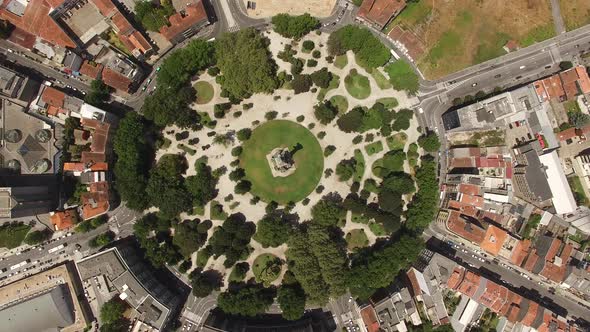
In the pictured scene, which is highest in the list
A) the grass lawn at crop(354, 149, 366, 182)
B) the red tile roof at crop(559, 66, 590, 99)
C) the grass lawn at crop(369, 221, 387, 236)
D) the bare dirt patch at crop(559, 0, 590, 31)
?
the bare dirt patch at crop(559, 0, 590, 31)

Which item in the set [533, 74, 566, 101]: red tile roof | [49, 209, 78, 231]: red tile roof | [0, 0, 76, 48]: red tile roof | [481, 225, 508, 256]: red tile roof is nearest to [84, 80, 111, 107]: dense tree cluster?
[0, 0, 76, 48]: red tile roof

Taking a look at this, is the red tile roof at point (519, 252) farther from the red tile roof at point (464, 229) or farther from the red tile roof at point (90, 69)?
the red tile roof at point (90, 69)

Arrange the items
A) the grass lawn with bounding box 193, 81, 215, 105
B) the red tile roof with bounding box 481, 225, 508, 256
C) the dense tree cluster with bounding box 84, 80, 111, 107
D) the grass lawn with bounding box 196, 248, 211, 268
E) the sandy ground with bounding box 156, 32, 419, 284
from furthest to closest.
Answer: the grass lawn with bounding box 193, 81, 215, 105, the sandy ground with bounding box 156, 32, 419, 284, the red tile roof with bounding box 481, 225, 508, 256, the grass lawn with bounding box 196, 248, 211, 268, the dense tree cluster with bounding box 84, 80, 111, 107

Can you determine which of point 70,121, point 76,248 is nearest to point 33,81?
point 70,121

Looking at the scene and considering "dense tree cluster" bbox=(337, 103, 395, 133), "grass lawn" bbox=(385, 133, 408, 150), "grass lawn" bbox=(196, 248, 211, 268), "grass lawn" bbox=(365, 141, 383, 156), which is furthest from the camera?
"grass lawn" bbox=(385, 133, 408, 150)

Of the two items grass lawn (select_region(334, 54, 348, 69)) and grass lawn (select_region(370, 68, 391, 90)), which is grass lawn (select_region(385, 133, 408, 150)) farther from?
grass lawn (select_region(334, 54, 348, 69))
